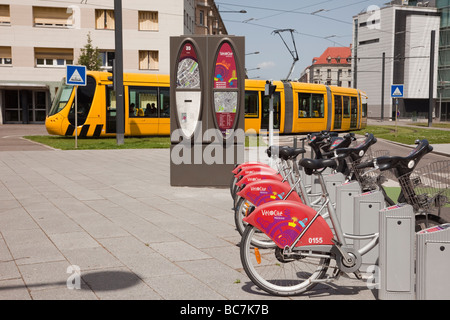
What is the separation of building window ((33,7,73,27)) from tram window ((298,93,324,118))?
2341cm

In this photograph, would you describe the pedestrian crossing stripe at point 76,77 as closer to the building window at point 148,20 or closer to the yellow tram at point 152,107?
the yellow tram at point 152,107

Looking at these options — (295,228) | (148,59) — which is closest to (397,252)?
(295,228)

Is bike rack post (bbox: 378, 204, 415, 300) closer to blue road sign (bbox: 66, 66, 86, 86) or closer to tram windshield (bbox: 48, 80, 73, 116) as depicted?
blue road sign (bbox: 66, 66, 86, 86)

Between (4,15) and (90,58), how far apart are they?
8.67 meters

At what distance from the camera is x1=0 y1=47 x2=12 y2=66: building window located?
4047cm

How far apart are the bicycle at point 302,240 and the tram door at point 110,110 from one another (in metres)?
19.3

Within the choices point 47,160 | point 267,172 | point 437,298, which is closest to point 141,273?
point 267,172

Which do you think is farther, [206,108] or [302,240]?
[206,108]

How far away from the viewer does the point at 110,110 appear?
22.5 meters

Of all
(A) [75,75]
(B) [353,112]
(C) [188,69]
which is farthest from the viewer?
(B) [353,112]

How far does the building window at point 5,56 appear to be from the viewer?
133 feet

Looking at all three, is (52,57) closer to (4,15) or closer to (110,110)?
(4,15)

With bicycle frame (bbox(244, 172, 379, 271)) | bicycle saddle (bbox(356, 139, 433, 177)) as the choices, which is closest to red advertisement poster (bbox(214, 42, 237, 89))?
bicycle saddle (bbox(356, 139, 433, 177))

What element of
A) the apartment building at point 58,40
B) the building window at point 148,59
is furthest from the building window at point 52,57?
the building window at point 148,59
